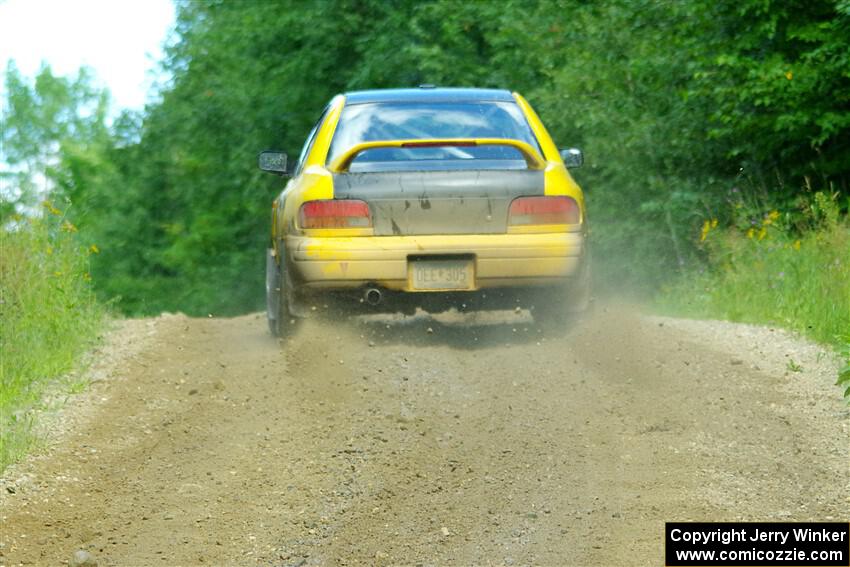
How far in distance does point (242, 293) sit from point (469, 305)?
25.3 meters

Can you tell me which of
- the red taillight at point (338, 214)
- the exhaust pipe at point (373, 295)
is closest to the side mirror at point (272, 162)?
the red taillight at point (338, 214)

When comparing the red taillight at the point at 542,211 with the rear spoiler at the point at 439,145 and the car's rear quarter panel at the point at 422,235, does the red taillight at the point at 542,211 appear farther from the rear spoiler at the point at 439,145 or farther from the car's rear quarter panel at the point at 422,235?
the rear spoiler at the point at 439,145

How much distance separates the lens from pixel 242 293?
34625 mm

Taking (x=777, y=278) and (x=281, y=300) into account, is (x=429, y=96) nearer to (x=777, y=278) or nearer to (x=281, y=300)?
(x=281, y=300)

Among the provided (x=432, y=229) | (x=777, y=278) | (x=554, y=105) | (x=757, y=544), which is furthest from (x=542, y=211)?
(x=554, y=105)

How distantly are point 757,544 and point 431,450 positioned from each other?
2.09 meters

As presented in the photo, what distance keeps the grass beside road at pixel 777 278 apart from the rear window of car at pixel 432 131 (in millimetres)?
2695

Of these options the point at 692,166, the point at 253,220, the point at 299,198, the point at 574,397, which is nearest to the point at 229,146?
the point at 253,220

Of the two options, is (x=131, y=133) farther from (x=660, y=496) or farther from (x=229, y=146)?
(x=660, y=496)

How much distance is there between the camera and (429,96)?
34.9 feet

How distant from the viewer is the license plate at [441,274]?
31.0ft

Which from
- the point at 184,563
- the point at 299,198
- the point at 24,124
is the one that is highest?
the point at 299,198

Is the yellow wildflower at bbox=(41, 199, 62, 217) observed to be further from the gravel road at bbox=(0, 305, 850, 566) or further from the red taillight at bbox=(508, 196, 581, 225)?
the red taillight at bbox=(508, 196, 581, 225)

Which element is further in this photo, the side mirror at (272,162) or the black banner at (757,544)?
the side mirror at (272,162)
